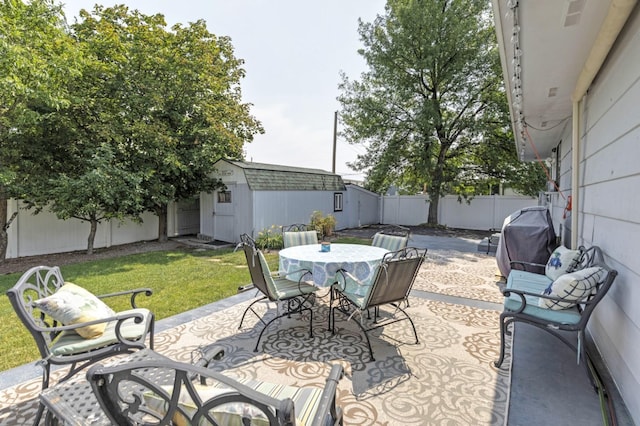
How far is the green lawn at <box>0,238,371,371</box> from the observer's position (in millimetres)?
3297

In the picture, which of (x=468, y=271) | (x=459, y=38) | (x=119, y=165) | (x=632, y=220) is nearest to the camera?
(x=632, y=220)

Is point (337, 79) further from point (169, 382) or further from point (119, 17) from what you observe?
point (169, 382)

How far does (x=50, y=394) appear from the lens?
1521mm

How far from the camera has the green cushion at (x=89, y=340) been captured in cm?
209

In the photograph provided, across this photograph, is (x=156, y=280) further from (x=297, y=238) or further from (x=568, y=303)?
(x=568, y=303)

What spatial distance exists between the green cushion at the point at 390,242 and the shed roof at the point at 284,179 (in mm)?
5204

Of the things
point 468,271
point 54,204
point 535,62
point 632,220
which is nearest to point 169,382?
point 632,220

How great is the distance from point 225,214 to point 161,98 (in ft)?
12.1

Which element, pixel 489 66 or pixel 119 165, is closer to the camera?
pixel 119 165

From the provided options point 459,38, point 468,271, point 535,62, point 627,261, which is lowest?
point 468,271

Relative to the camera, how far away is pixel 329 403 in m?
1.35

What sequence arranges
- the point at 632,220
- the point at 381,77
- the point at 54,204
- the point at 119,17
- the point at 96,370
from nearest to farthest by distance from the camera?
the point at 96,370, the point at 632,220, the point at 54,204, the point at 119,17, the point at 381,77

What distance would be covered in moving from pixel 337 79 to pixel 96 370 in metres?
13.6

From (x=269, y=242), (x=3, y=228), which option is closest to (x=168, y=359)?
(x=269, y=242)
